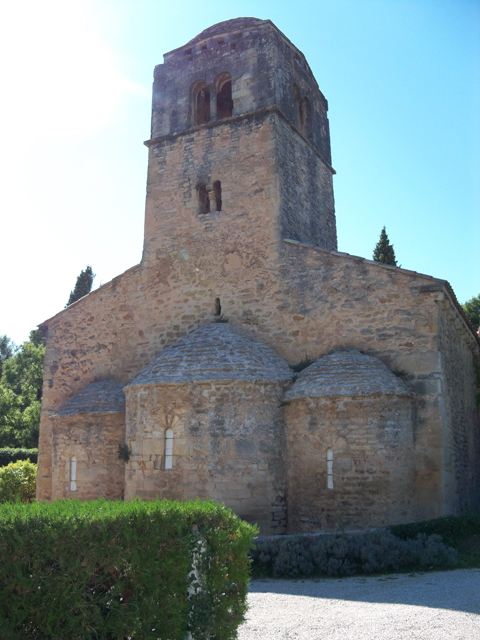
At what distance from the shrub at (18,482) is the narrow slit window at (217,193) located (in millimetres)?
10282

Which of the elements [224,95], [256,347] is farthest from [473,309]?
[256,347]

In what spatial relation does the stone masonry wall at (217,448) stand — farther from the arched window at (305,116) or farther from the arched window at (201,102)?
the arched window at (305,116)

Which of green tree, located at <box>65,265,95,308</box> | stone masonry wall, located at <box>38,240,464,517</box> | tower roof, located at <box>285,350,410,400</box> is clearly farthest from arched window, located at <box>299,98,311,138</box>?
green tree, located at <box>65,265,95,308</box>

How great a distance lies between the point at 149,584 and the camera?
4555 mm

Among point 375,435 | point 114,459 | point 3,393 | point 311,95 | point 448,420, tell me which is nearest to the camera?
point 375,435

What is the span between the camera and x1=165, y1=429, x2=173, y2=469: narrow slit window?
11.1 meters

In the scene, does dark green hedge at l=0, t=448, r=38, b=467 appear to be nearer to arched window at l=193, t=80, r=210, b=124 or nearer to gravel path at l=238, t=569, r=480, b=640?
arched window at l=193, t=80, r=210, b=124

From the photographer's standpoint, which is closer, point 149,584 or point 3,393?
point 149,584

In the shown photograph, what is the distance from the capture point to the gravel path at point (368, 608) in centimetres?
538

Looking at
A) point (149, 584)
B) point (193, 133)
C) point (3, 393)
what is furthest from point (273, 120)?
point (3, 393)

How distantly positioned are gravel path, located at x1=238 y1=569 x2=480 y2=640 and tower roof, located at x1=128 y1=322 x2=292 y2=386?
14.0ft

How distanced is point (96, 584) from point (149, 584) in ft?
1.37

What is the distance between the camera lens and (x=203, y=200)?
15375 mm

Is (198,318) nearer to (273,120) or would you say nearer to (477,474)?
(273,120)
